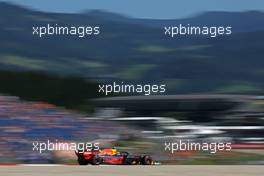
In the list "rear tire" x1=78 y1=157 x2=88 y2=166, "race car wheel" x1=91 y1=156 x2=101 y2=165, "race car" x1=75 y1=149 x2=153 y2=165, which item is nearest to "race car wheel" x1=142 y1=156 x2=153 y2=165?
"race car" x1=75 y1=149 x2=153 y2=165

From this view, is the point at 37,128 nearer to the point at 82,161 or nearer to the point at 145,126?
the point at 82,161

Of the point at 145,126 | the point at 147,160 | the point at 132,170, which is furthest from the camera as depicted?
the point at 147,160

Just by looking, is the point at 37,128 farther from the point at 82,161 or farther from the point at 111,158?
the point at 111,158

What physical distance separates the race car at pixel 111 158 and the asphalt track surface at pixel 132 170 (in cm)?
31

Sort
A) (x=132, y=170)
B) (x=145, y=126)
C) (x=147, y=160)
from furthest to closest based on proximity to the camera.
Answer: (x=147, y=160) < (x=145, y=126) < (x=132, y=170)

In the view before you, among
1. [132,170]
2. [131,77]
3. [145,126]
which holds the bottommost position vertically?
[132,170]

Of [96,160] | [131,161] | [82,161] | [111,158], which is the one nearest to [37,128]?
[82,161]

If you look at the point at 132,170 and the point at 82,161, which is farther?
the point at 82,161

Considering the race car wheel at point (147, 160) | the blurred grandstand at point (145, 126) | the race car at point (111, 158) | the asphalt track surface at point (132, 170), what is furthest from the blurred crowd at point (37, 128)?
the race car wheel at point (147, 160)

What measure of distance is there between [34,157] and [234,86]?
2.62 metres

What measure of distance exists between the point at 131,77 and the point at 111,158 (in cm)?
105

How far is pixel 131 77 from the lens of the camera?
24.2 feet

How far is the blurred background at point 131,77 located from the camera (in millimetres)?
7301

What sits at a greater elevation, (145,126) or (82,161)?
(145,126)
